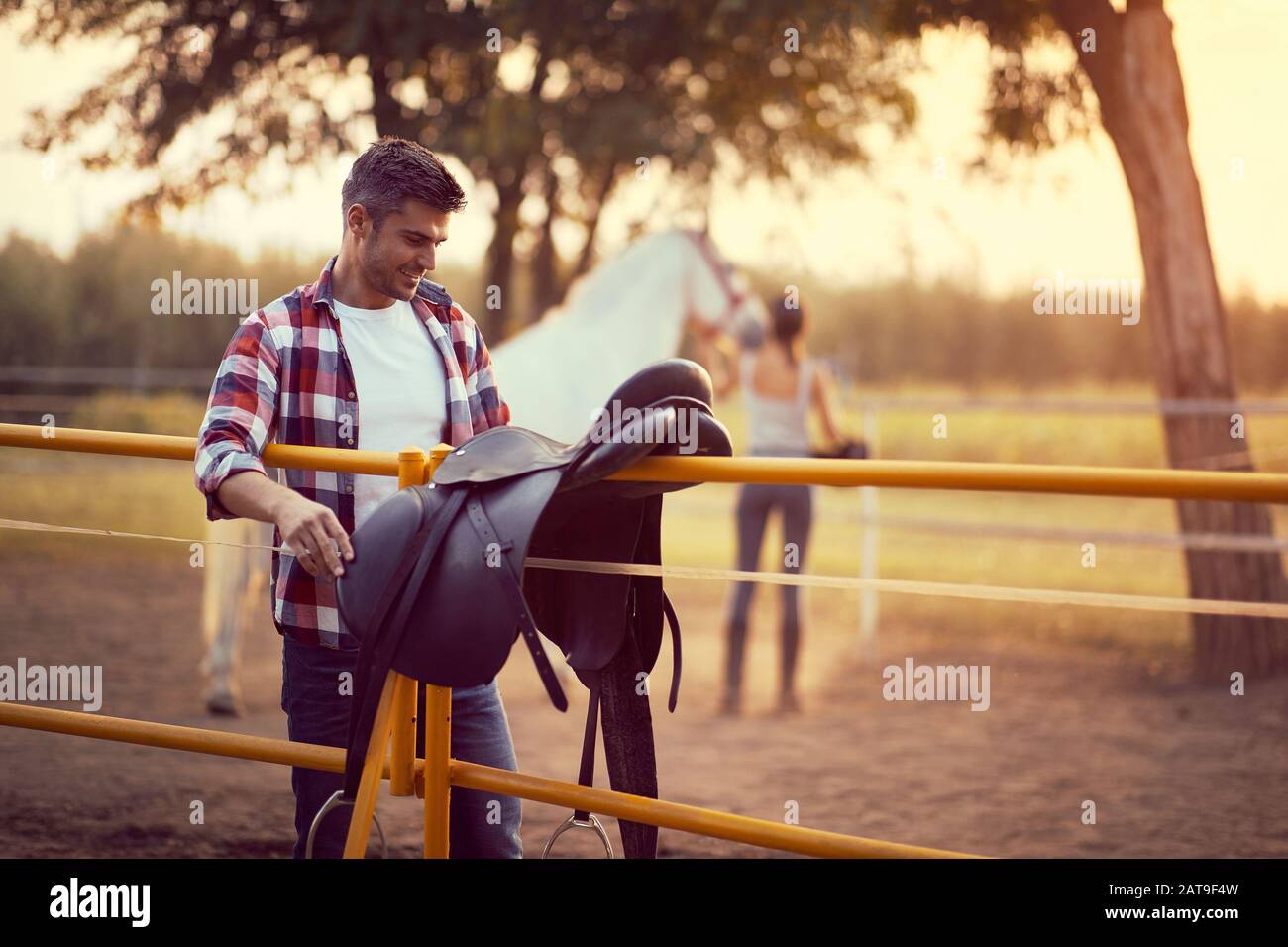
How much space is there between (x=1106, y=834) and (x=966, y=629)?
157 inches

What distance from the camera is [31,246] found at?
1431 centimetres

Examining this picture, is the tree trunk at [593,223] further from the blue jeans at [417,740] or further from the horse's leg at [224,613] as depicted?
the blue jeans at [417,740]

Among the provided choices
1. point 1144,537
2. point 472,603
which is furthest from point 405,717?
point 1144,537

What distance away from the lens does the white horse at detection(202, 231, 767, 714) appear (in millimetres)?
5508

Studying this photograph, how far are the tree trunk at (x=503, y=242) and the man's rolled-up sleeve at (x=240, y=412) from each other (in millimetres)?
6917

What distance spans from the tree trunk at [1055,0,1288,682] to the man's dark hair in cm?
496

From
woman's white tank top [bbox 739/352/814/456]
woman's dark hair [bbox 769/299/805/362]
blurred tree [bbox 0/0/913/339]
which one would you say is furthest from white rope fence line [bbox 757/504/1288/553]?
blurred tree [bbox 0/0/913/339]

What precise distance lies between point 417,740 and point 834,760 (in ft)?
9.46

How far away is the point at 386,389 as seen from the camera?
2102mm

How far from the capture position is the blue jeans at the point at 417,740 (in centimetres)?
205

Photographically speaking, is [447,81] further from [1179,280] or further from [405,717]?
[405,717]

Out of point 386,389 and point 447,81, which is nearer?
point 386,389

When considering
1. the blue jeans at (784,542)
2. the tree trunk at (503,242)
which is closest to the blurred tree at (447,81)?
the tree trunk at (503,242)
